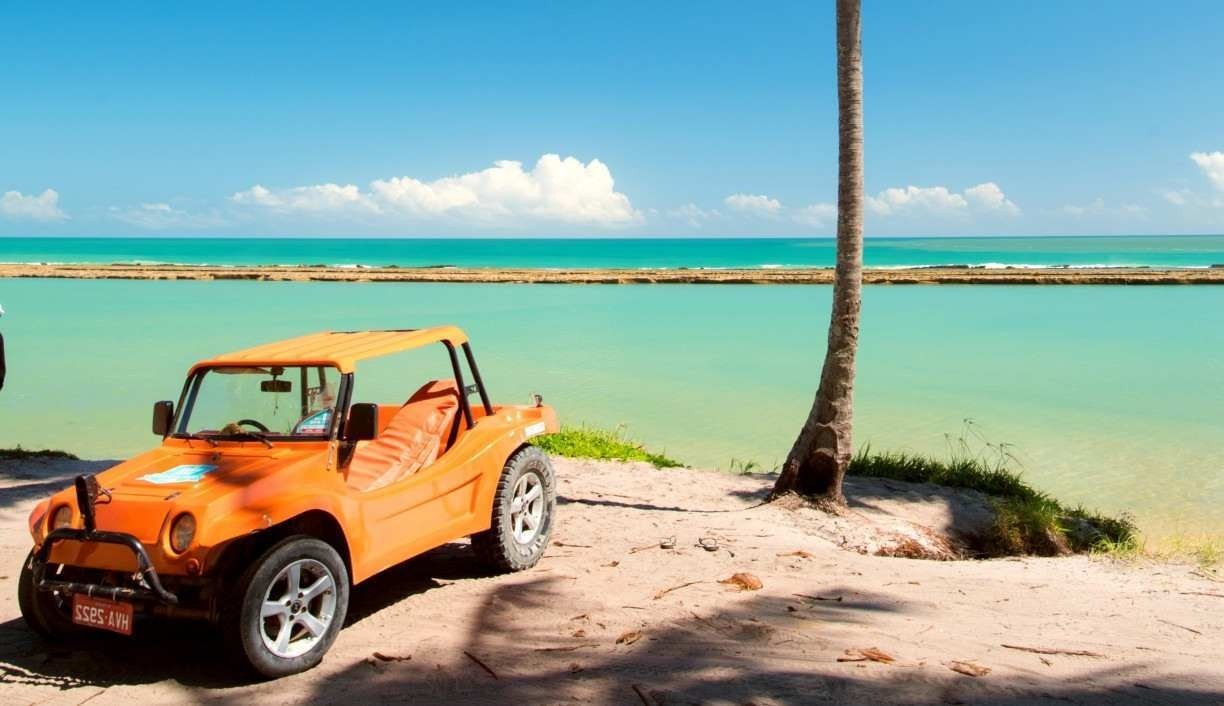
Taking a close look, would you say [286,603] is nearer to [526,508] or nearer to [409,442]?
[409,442]

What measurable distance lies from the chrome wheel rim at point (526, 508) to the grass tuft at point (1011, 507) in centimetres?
455

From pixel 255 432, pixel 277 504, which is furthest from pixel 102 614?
pixel 255 432

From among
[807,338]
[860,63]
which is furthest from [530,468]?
[807,338]

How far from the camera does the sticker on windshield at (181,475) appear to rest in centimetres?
488

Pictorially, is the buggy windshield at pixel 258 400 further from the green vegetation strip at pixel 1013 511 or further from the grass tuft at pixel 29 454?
the grass tuft at pixel 29 454

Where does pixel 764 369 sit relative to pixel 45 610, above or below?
below

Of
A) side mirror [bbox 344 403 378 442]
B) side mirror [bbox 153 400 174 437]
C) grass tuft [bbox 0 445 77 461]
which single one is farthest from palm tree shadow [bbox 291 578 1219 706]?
grass tuft [bbox 0 445 77 461]

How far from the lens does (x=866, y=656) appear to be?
16.0ft

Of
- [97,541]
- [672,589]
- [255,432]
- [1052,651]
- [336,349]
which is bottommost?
[672,589]

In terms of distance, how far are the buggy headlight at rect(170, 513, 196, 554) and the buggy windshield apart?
103cm

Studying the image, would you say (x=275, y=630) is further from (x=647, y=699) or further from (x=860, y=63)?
(x=860, y=63)

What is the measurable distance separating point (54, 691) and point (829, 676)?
12.3 ft

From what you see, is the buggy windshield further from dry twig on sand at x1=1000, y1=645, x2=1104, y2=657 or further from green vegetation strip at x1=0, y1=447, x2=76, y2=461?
green vegetation strip at x1=0, y1=447, x2=76, y2=461

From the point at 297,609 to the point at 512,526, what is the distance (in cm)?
206
